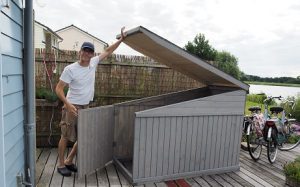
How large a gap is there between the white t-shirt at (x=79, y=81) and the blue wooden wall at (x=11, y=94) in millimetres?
698

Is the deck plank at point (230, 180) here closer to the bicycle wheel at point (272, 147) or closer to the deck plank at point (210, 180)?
the deck plank at point (210, 180)

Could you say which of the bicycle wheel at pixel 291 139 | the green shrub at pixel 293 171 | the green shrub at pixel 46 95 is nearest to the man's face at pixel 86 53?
the green shrub at pixel 46 95

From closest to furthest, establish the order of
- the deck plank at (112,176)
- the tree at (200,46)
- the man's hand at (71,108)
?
the man's hand at (71,108)
the deck plank at (112,176)
the tree at (200,46)

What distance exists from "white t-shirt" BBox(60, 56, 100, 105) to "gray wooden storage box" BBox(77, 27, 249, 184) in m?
0.26

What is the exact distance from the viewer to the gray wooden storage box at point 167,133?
3471mm

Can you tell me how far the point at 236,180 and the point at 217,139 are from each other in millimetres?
651

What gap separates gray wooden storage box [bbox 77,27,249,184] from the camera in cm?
347

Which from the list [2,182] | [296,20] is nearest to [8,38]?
[2,182]

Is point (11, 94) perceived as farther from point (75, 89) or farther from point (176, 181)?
point (176, 181)

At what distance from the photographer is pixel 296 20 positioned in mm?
7082

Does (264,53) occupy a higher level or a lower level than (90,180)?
higher

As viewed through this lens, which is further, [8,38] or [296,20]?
[296,20]

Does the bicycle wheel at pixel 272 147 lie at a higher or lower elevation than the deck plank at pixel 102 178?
higher

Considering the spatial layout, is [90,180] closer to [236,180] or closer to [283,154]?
[236,180]
